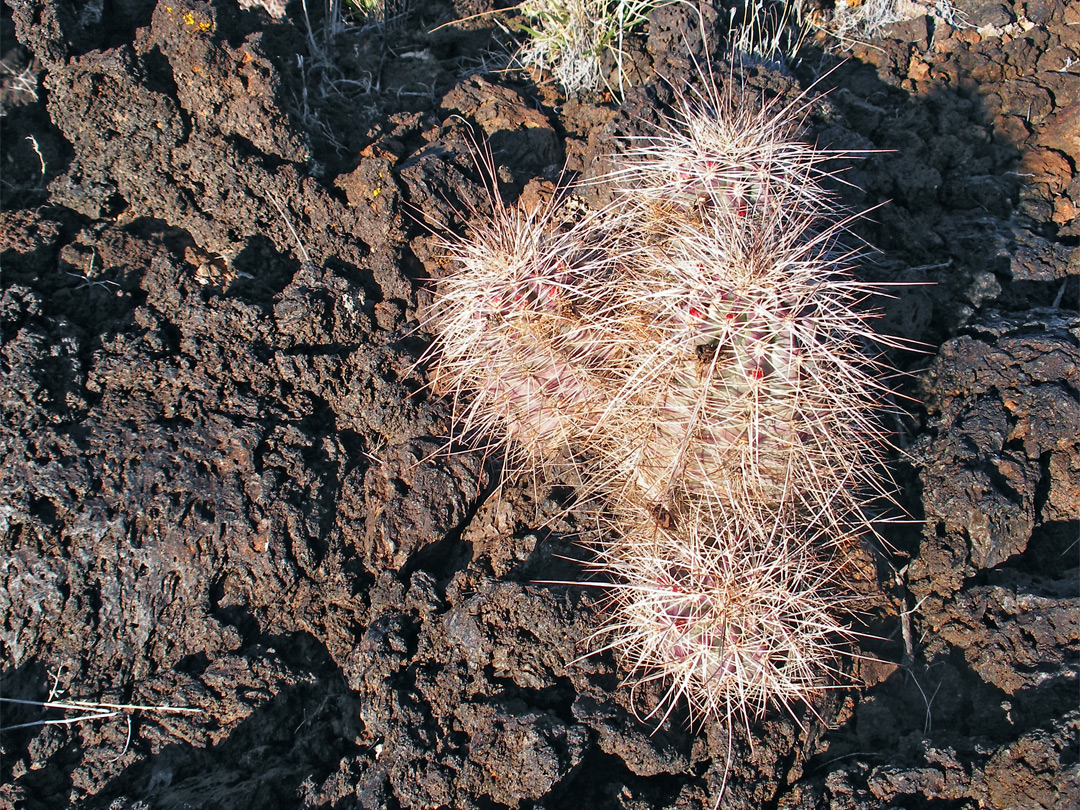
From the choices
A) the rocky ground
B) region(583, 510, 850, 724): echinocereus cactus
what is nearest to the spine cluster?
region(583, 510, 850, 724): echinocereus cactus

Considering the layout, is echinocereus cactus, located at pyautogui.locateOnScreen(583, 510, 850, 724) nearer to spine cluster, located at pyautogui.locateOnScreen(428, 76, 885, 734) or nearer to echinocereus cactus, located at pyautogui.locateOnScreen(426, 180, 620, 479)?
spine cluster, located at pyautogui.locateOnScreen(428, 76, 885, 734)

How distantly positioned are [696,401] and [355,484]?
4.30 ft

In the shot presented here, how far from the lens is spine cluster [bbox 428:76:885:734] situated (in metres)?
2.12

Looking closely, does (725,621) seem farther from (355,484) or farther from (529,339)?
(355,484)

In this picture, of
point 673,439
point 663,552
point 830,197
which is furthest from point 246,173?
point 830,197

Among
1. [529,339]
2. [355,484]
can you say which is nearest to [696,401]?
[529,339]

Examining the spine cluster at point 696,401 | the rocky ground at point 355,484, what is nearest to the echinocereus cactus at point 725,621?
the spine cluster at point 696,401

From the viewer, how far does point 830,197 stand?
10.8ft

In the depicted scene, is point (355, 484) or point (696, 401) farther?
point (355, 484)

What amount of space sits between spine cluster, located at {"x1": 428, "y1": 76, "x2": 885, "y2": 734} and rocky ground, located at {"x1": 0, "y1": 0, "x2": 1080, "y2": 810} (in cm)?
19

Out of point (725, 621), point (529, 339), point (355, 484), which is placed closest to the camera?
point (725, 621)

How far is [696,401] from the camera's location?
2.19 meters

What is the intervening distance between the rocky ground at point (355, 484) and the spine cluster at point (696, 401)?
19 cm

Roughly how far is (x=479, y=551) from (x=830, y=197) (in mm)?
2358
